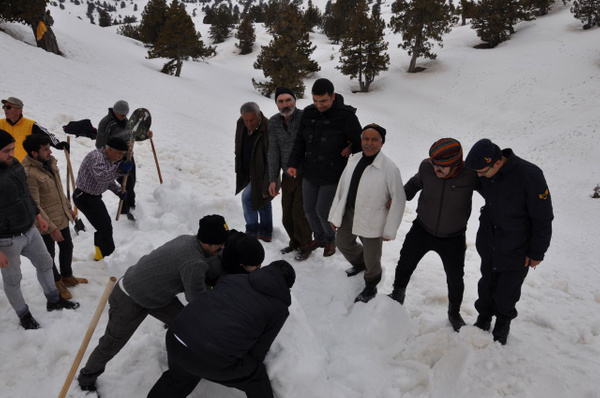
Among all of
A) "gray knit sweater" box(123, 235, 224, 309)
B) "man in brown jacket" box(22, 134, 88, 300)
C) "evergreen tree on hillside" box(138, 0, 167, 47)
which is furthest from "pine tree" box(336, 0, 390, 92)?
"gray knit sweater" box(123, 235, 224, 309)

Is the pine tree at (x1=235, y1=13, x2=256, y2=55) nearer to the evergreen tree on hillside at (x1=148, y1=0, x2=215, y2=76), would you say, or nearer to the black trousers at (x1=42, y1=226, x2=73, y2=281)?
the evergreen tree on hillside at (x1=148, y1=0, x2=215, y2=76)

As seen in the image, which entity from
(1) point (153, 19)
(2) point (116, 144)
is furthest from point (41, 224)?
(1) point (153, 19)

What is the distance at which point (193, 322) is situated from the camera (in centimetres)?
226

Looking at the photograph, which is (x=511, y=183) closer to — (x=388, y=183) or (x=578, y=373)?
(x=388, y=183)

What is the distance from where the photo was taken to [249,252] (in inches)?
99.9

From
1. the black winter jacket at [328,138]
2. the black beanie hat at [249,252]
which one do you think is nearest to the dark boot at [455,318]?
the black winter jacket at [328,138]

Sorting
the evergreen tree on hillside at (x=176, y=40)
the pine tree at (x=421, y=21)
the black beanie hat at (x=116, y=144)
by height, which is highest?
the pine tree at (x=421, y=21)

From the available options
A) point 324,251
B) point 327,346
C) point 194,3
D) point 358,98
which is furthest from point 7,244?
point 194,3

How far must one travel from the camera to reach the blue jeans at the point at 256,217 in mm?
4887

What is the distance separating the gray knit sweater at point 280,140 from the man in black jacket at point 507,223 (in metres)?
2.15

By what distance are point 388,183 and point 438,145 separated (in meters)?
0.62

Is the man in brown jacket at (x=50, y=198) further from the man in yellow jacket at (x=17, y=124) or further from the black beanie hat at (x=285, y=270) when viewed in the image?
the black beanie hat at (x=285, y=270)

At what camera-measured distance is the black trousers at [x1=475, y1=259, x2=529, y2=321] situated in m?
3.02

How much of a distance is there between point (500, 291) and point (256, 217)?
3153 mm
